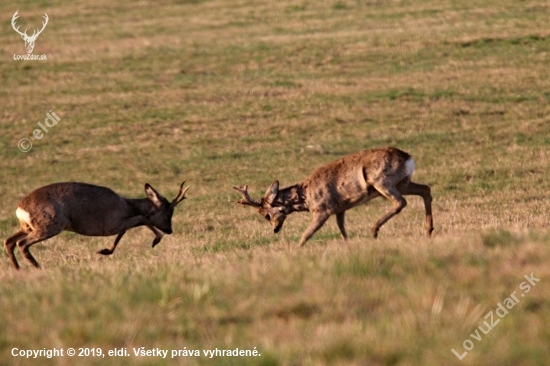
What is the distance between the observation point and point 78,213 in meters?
11.6

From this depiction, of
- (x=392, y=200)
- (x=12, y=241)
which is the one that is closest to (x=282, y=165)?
(x=392, y=200)

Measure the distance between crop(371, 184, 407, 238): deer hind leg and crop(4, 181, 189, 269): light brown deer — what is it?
8.11ft

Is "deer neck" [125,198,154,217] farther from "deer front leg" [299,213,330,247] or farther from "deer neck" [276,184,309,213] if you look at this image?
"deer front leg" [299,213,330,247]

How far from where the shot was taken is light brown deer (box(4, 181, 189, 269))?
11289 millimetres

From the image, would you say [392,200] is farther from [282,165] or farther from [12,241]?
[282,165]

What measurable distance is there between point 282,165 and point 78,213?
9016 mm

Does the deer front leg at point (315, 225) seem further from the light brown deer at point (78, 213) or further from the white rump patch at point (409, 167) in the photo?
the light brown deer at point (78, 213)

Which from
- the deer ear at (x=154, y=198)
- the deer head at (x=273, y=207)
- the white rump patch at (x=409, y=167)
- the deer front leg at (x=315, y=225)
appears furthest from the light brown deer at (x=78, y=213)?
the white rump patch at (x=409, y=167)

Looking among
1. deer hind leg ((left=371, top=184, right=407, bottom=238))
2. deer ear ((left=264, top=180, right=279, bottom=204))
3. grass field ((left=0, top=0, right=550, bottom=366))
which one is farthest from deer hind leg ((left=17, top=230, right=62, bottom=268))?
deer hind leg ((left=371, top=184, right=407, bottom=238))

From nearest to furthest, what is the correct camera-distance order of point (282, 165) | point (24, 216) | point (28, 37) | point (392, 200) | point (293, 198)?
1. point (24, 216)
2. point (392, 200)
3. point (293, 198)
4. point (282, 165)
5. point (28, 37)

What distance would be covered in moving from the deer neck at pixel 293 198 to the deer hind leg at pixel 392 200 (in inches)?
40.5

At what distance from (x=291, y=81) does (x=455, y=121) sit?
6.13m

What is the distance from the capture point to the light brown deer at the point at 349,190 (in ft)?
38.9

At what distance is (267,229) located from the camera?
46.4 ft
